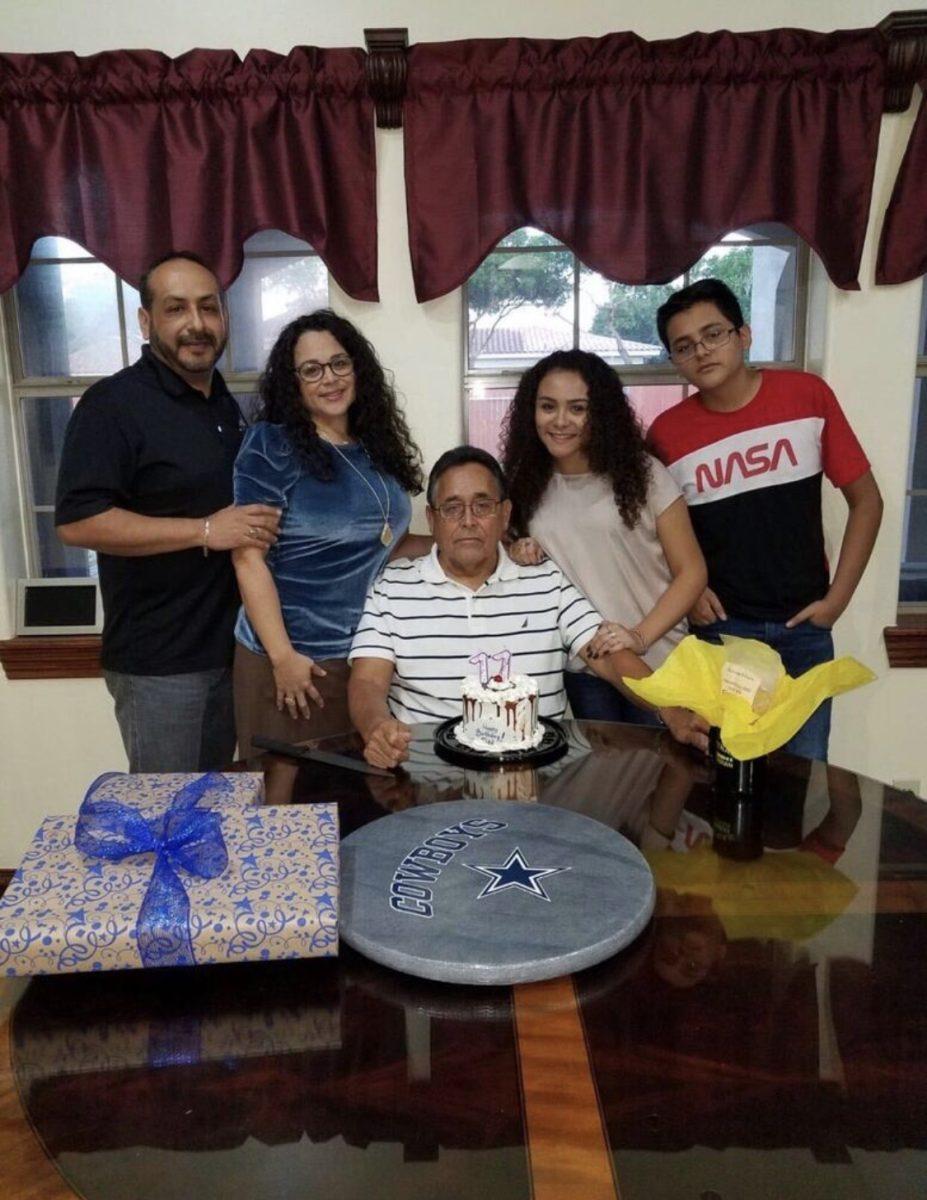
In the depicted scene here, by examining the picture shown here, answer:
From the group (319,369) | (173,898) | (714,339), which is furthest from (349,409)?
(173,898)

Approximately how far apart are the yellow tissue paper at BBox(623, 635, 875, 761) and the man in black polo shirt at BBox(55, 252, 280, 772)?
34.8 inches

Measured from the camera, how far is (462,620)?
1743mm

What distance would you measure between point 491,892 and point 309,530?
1028 millimetres

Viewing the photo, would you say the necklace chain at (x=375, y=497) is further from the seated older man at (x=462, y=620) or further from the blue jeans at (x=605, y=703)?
the blue jeans at (x=605, y=703)

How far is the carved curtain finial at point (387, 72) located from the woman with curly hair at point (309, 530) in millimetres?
737

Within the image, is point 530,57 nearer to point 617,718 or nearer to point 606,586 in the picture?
point 606,586

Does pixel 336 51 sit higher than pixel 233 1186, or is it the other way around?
pixel 336 51

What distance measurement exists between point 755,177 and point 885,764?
5.46ft

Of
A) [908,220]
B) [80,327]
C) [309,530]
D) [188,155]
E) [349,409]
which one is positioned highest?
[188,155]

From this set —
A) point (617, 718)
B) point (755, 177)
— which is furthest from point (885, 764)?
point (755, 177)

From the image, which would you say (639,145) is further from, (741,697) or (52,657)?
(52,657)

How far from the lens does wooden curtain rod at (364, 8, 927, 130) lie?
83.8 inches

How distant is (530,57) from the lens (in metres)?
2.24

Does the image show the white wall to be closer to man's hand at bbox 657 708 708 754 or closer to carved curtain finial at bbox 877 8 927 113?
carved curtain finial at bbox 877 8 927 113
